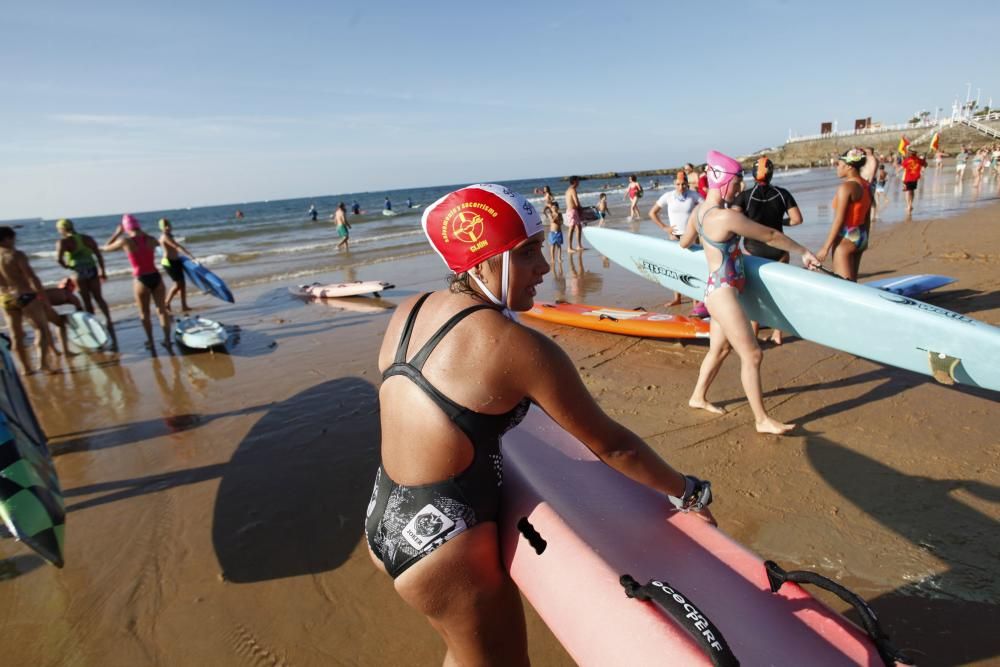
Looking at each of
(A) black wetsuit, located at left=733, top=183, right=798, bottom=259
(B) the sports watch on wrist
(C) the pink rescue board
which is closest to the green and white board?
(C) the pink rescue board

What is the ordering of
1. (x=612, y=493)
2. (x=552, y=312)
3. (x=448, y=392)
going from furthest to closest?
(x=552, y=312) → (x=612, y=493) → (x=448, y=392)

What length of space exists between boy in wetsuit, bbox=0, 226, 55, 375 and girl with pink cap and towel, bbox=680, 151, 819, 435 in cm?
749

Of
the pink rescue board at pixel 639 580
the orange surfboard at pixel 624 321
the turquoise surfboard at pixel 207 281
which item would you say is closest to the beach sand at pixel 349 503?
the orange surfboard at pixel 624 321

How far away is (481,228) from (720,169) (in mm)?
3208

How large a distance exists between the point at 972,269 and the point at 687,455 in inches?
267

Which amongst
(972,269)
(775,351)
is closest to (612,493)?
(775,351)

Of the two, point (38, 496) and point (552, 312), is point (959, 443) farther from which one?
point (38, 496)

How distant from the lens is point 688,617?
1.29 m

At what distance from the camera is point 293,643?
256cm

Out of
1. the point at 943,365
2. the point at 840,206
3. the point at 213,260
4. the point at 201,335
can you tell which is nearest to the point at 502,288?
the point at 943,365

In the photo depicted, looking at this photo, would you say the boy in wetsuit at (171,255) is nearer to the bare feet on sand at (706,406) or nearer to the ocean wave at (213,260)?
the bare feet on sand at (706,406)

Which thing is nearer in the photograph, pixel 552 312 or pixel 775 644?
pixel 775 644

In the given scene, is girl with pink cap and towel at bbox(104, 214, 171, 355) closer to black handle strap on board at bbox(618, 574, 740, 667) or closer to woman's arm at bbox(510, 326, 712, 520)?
woman's arm at bbox(510, 326, 712, 520)

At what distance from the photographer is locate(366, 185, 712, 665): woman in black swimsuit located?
1.39 metres
